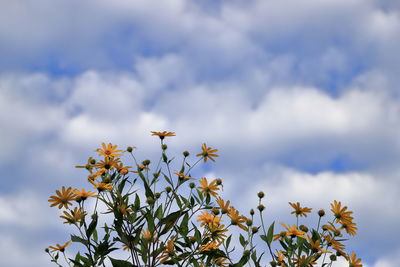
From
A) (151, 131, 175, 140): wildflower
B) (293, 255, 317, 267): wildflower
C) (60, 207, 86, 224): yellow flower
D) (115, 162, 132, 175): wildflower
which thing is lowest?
(293, 255, 317, 267): wildflower

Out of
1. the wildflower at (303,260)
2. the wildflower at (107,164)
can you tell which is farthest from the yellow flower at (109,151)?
the wildflower at (303,260)

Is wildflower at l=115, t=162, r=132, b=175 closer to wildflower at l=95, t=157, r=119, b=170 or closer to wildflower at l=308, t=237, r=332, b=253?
wildflower at l=95, t=157, r=119, b=170

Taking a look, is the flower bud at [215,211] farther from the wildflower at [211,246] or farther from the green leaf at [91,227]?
the green leaf at [91,227]

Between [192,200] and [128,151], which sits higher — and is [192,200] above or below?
below

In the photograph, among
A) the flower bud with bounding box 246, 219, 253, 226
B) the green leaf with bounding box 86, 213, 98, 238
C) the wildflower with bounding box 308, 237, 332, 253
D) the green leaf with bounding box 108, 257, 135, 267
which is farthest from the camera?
the flower bud with bounding box 246, 219, 253, 226

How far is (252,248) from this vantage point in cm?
548

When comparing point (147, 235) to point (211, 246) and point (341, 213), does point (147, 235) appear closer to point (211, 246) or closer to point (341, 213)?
point (211, 246)

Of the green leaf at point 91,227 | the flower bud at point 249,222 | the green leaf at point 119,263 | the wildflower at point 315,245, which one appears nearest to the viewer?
the green leaf at point 91,227

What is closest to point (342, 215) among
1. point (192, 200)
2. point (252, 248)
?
point (252, 248)

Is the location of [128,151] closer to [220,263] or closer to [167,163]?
[167,163]

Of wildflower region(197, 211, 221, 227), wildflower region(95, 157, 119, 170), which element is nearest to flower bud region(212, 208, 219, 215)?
wildflower region(197, 211, 221, 227)

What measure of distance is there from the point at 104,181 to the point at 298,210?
2.08 meters

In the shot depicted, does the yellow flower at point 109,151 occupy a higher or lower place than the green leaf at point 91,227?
higher

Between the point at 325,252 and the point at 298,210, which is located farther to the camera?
the point at 298,210
